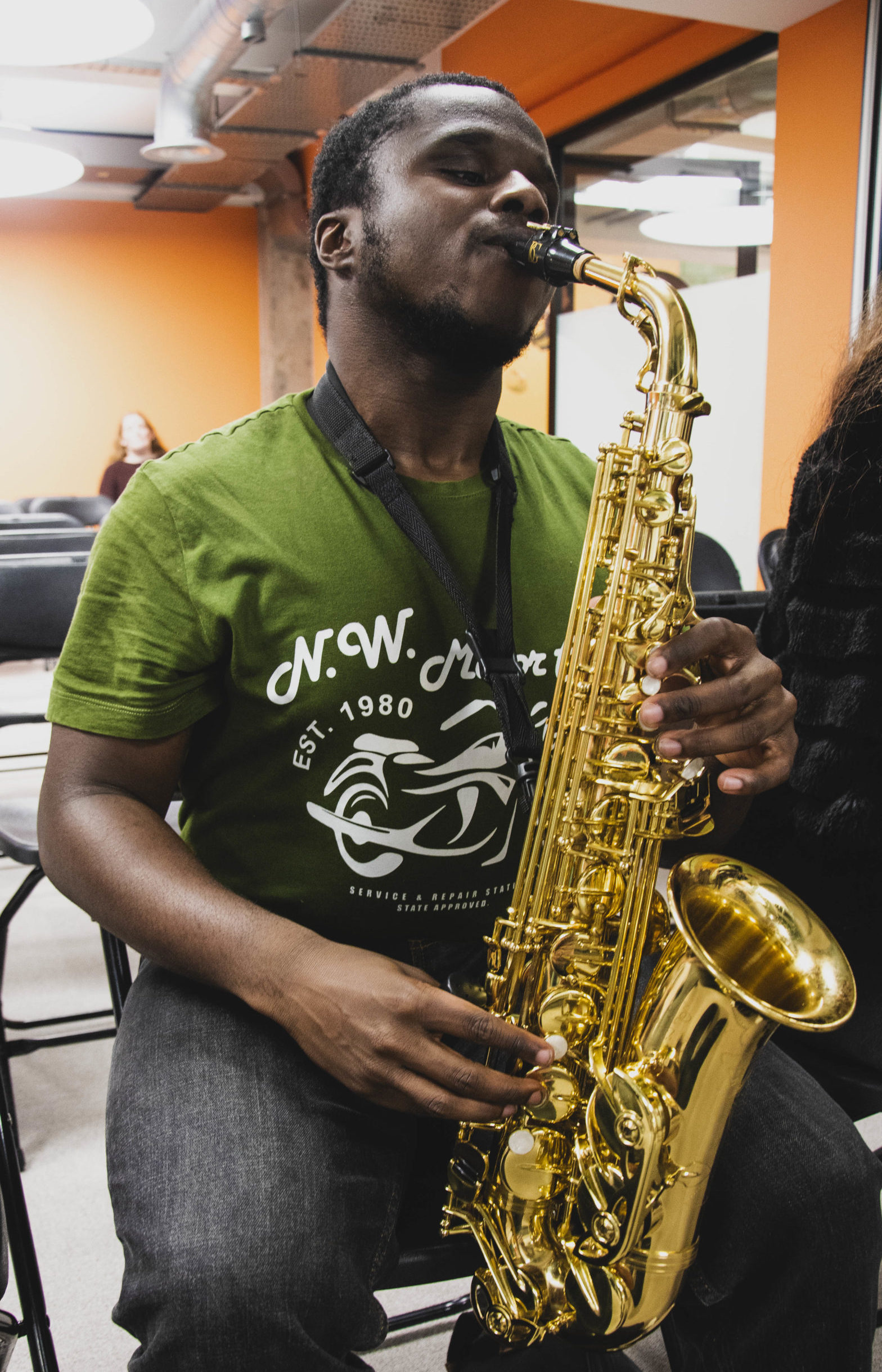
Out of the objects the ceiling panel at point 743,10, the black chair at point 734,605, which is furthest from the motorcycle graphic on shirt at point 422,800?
the ceiling panel at point 743,10

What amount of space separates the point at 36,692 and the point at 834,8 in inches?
216

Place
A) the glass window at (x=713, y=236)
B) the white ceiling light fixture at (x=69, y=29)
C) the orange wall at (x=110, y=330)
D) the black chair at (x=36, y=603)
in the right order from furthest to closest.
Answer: the orange wall at (x=110, y=330) → the glass window at (x=713, y=236) → the white ceiling light fixture at (x=69, y=29) → the black chair at (x=36, y=603)

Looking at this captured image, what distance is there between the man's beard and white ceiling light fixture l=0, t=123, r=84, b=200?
20.7ft

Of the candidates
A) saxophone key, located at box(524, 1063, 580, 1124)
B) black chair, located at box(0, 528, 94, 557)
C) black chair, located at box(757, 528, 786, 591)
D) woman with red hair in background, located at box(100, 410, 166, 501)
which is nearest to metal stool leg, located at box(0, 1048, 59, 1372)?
saxophone key, located at box(524, 1063, 580, 1124)

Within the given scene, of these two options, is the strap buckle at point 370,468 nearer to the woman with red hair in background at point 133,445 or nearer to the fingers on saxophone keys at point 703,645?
the fingers on saxophone keys at point 703,645

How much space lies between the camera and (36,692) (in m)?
6.93

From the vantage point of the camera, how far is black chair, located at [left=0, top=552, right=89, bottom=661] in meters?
2.80

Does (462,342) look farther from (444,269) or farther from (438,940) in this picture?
(438,940)

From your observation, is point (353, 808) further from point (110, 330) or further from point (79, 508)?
point (110, 330)

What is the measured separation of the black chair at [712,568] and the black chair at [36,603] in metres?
1.96

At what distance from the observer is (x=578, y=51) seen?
6301 millimetres

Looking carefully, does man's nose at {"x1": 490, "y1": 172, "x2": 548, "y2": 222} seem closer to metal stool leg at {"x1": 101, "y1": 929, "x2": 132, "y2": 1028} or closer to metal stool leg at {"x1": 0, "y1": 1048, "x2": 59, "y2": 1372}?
metal stool leg at {"x1": 0, "y1": 1048, "x2": 59, "y2": 1372}

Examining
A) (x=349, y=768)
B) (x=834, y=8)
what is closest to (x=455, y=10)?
(x=834, y=8)

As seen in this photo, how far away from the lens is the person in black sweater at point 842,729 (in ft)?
4.70
